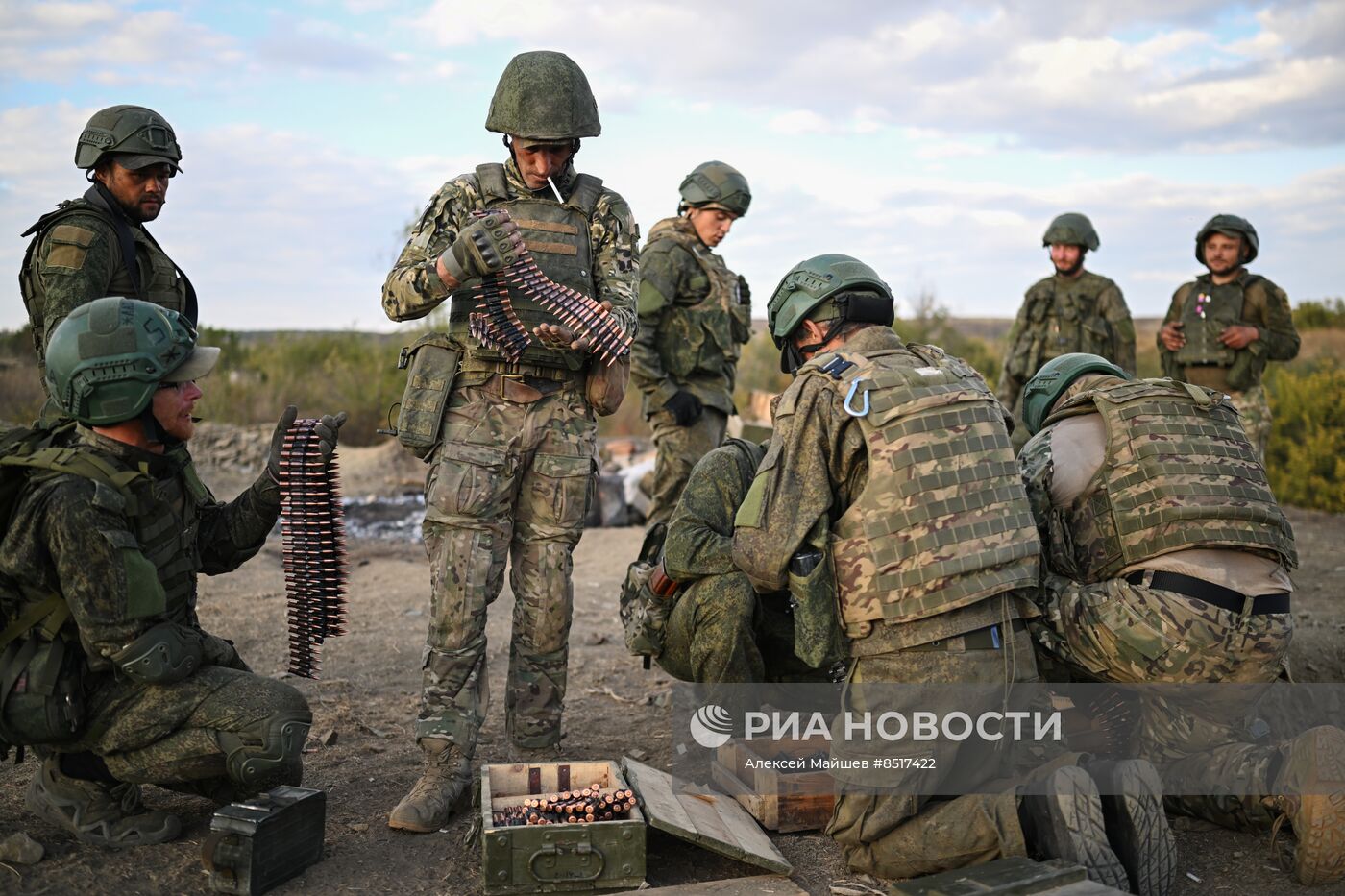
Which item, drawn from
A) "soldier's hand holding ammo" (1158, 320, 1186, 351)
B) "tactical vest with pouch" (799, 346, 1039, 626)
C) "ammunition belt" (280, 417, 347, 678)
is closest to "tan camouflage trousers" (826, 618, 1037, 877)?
"tactical vest with pouch" (799, 346, 1039, 626)

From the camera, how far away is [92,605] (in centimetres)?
391

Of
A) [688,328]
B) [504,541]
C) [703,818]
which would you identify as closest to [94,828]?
[504,541]

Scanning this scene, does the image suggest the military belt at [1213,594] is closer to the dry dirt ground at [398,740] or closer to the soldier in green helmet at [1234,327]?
the dry dirt ground at [398,740]

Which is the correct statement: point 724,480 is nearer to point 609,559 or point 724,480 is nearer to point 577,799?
point 577,799

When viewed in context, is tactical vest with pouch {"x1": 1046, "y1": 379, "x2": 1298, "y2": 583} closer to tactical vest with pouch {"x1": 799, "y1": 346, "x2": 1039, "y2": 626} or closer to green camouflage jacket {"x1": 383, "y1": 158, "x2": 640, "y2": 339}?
tactical vest with pouch {"x1": 799, "y1": 346, "x2": 1039, "y2": 626}

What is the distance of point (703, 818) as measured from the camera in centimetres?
426

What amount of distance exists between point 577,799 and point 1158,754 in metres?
2.40

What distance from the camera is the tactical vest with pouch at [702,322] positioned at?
8086 mm

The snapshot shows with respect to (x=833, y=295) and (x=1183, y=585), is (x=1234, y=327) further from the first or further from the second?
(x=833, y=295)

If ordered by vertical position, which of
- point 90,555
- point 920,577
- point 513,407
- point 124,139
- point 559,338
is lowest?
point 920,577

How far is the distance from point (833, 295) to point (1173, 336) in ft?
22.3

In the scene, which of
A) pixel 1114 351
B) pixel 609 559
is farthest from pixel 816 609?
pixel 1114 351

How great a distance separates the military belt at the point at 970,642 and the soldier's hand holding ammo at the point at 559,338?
186 centimetres

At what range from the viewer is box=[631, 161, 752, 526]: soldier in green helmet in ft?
26.2
